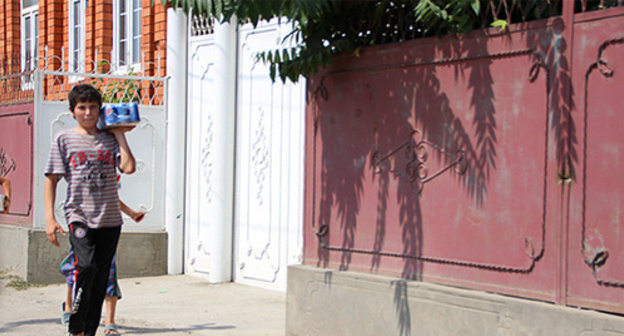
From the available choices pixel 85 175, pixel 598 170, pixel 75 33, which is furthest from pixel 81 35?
pixel 598 170

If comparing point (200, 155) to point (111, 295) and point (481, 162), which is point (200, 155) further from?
point (481, 162)

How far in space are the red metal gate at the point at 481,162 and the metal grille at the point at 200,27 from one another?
3742mm

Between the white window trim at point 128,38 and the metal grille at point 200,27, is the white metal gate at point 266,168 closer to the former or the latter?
the metal grille at point 200,27

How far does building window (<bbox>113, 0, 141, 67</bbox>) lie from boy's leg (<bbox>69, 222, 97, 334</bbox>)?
6559 mm

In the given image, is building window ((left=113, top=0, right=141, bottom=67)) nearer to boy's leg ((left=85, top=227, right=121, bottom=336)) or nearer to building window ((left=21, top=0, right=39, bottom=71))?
building window ((left=21, top=0, right=39, bottom=71))

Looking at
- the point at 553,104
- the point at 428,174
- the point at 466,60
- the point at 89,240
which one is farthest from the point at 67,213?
the point at 553,104

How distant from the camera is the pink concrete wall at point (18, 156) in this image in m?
9.70

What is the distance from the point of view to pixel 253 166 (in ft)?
29.1

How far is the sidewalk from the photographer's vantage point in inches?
Answer: 268

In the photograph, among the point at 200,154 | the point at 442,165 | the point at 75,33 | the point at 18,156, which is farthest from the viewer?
the point at 75,33

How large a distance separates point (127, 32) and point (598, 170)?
9.09 meters

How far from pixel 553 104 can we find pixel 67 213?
316 cm

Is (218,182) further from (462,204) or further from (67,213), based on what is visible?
(462,204)

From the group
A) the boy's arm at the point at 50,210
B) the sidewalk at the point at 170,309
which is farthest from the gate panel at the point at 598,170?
the boy's arm at the point at 50,210
